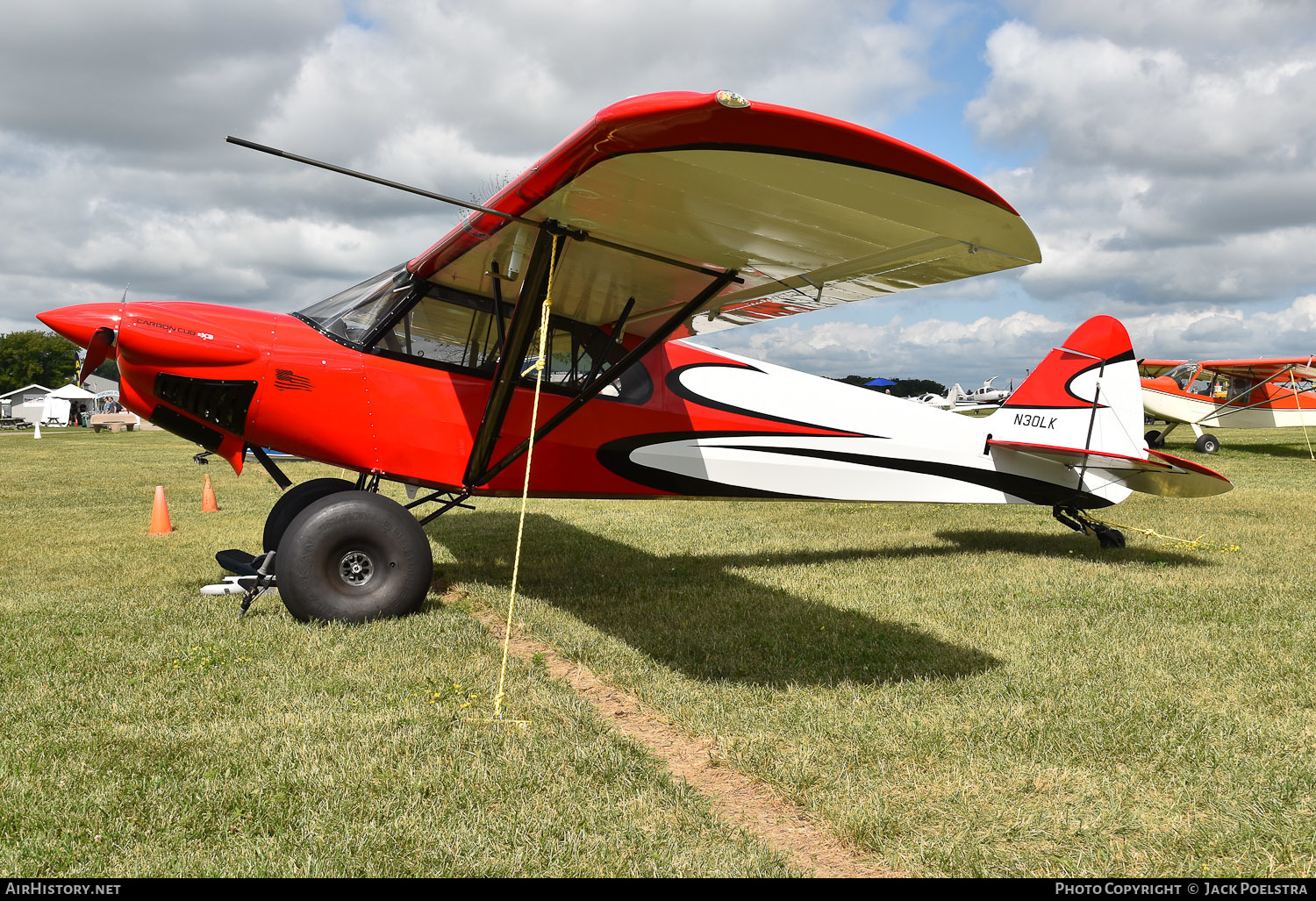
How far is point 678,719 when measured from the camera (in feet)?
12.4

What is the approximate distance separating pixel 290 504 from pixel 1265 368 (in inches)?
1009

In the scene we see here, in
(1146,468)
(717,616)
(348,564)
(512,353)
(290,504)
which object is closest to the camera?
(512,353)

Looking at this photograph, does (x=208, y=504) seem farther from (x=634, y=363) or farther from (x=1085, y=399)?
(x=1085, y=399)

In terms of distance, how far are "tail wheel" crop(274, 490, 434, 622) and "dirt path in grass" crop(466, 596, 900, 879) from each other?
132cm

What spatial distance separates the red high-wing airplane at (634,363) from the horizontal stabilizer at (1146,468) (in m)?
0.03

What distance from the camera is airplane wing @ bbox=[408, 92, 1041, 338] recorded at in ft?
10.1

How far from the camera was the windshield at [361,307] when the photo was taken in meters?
5.67

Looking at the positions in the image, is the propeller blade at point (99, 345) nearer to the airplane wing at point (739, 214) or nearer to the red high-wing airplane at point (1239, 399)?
the airplane wing at point (739, 214)

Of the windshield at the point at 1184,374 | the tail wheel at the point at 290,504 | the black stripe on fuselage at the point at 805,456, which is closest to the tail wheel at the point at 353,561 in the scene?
the tail wheel at the point at 290,504

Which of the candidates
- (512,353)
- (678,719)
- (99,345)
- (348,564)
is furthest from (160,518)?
(678,719)

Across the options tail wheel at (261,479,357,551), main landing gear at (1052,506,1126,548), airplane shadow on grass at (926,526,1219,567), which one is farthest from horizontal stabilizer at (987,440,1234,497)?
tail wheel at (261,479,357,551)

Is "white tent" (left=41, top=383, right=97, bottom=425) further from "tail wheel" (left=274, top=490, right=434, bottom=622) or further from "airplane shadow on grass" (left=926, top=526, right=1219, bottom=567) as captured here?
"airplane shadow on grass" (left=926, top=526, right=1219, bottom=567)

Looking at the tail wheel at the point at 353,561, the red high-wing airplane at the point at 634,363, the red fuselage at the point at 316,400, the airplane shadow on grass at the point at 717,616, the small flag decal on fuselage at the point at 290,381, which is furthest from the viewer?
the small flag decal on fuselage at the point at 290,381

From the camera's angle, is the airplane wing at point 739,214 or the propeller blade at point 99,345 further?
the propeller blade at point 99,345
